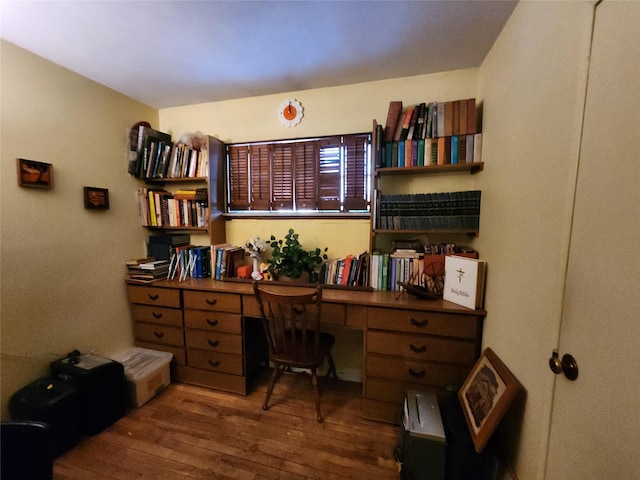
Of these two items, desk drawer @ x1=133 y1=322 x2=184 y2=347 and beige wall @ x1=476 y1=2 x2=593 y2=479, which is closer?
beige wall @ x1=476 y1=2 x2=593 y2=479

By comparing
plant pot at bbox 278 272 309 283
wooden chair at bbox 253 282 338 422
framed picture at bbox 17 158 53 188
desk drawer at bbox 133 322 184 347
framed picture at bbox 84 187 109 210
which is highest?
framed picture at bbox 17 158 53 188

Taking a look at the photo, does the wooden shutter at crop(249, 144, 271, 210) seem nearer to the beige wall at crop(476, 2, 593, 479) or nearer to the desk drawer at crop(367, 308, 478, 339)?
the desk drawer at crop(367, 308, 478, 339)

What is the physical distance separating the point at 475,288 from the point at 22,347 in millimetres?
2748

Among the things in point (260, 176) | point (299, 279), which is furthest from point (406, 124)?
point (299, 279)

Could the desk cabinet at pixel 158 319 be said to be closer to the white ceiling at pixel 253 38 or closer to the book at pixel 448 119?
the white ceiling at pixel 253 38

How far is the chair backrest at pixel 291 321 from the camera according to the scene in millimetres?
1481

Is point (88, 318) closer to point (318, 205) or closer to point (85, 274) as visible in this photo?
point (85, 274)

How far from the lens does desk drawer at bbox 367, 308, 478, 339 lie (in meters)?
1.46

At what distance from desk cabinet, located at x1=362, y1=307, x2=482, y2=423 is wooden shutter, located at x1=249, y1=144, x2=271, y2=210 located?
51.8 inches

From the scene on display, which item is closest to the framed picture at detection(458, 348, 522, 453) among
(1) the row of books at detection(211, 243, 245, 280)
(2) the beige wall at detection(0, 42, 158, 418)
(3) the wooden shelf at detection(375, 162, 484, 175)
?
(3) the wooden shelf at detection(375, 162, 484, 175)

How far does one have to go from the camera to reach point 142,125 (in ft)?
7.25

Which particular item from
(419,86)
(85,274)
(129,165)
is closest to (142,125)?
(129,165)

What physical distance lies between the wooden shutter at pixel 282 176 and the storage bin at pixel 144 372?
154 centimetres

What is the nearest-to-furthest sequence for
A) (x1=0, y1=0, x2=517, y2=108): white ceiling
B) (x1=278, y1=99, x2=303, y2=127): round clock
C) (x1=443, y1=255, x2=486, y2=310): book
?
(x1=0, y1=0, x2=517, y2=108): white ceiling < (x1=443, y1=255, x2=486, y2=310): book < (x1=278, y1=99, x2=303, y2=127): round clock
